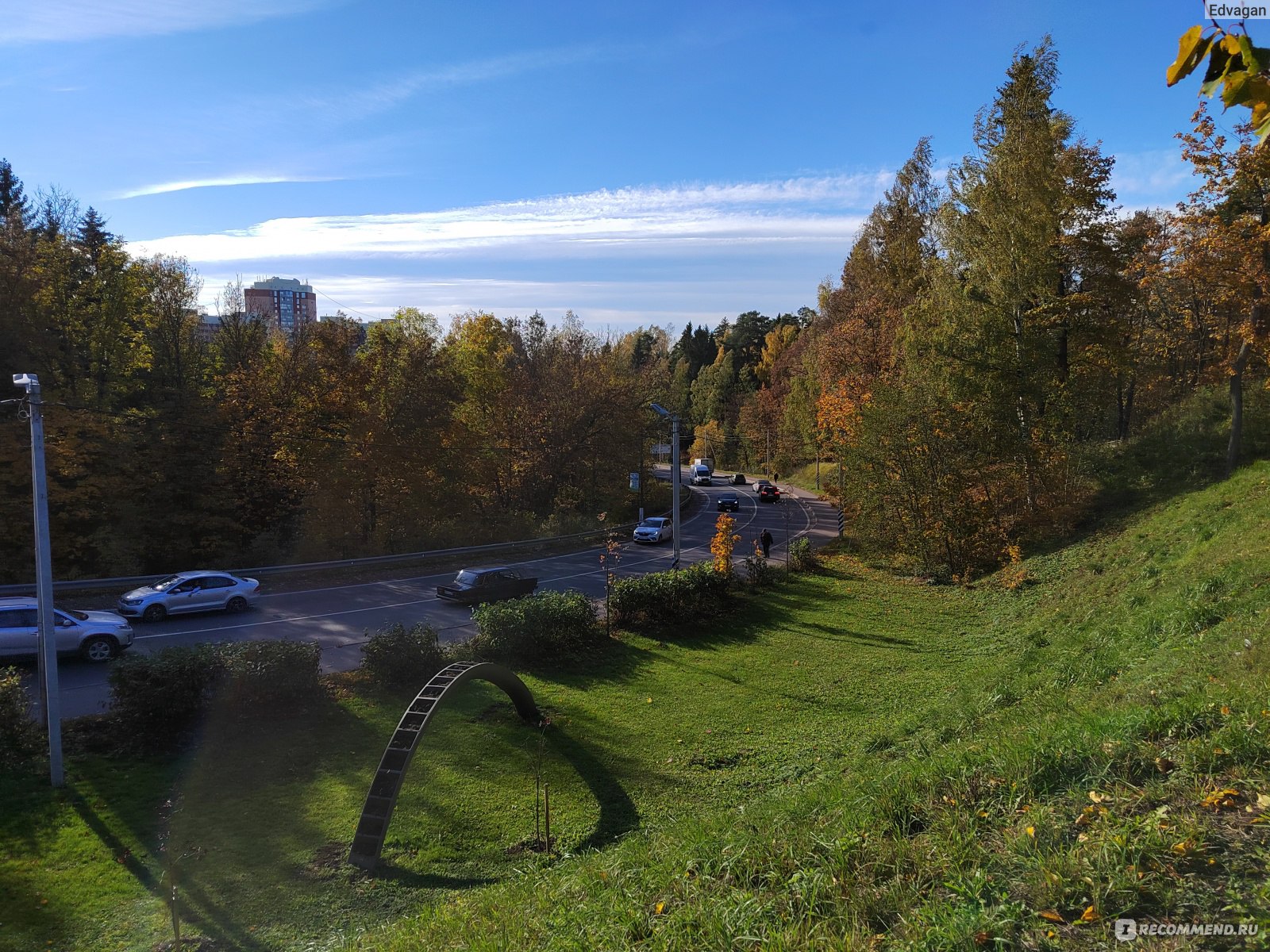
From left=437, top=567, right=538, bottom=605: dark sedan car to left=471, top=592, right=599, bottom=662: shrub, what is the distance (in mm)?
5820

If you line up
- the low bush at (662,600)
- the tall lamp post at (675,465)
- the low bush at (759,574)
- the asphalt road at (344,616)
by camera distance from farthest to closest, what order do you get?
the low bush at (759,574) < the tall lamp post at (675,465) < the low bush at (662,600) < the asphalt road at (344,616)

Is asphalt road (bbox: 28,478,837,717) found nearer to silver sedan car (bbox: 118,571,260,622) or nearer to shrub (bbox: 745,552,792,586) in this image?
silver sedan car (bbox: 118,571,260,622)

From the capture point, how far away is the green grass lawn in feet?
14.6

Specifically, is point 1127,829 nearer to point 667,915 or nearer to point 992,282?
point 667,915

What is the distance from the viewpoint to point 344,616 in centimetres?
2153

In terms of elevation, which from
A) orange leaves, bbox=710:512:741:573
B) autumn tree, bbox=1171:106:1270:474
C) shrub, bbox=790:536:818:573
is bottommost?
shrub, bbox=790:536:818:573

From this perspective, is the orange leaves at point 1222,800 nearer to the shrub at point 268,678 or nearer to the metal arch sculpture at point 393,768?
the metal arch sculpture at point 393,768

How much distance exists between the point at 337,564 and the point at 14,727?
16.4 meters

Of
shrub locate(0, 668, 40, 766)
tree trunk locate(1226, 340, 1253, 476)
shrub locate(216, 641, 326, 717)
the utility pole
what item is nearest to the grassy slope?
shrub locate(216, 641, 326, 717)

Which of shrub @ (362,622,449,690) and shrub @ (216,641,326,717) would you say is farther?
shrub @ (362,622,449,690)

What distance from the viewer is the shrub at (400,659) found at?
1478 centimetres

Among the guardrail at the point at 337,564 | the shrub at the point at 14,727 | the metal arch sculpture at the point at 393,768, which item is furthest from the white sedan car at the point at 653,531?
the shrub at the point at 14,727

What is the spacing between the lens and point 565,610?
17781 mm

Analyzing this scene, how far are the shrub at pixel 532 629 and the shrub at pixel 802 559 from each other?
40.0ft
